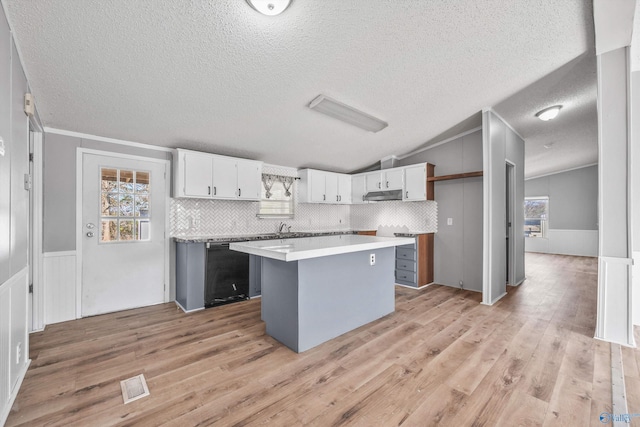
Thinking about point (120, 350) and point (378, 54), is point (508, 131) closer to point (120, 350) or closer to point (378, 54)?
point (378, 54)

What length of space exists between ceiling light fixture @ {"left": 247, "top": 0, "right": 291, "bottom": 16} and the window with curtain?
3.19 metres

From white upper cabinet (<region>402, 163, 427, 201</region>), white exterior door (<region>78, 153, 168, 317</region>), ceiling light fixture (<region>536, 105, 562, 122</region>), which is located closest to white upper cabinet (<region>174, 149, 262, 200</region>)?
white exterior door (<region>78, 153, 168, 317</region>)

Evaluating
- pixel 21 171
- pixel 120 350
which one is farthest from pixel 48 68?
pixel 120 350

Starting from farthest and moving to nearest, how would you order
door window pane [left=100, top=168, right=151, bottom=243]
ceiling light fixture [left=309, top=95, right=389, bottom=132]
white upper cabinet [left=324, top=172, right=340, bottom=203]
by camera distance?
1. white upper cabinet [left=324, top=172, right=340, bottom=203]
2. door window pane [left=100, top=168, right=151, bottom=243]
3. ceiling light fixture [left=309, top=95, right=389, bottom=132]

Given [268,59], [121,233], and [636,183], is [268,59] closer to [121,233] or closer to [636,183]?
[121,233]

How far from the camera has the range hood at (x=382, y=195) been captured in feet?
16.9

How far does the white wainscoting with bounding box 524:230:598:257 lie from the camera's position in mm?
8211

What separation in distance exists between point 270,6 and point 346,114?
1816 mm

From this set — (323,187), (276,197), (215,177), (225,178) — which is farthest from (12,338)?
(323,187)

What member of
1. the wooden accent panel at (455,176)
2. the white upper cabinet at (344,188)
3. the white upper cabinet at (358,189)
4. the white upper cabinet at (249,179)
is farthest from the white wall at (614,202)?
the white upper cabinet at (249,179)

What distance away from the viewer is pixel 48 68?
2256mm

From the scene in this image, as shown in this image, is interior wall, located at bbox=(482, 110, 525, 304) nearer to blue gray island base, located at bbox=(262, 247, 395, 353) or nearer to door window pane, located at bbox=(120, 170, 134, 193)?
blue gray island base, located at bbox=(262, 247, 395, 353)

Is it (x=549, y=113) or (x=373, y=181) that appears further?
(x=373, y=181)

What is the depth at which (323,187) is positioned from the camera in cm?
560
